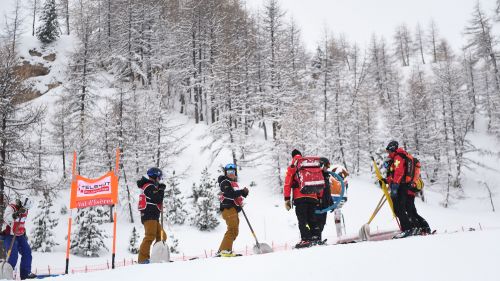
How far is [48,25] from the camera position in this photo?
42219mm

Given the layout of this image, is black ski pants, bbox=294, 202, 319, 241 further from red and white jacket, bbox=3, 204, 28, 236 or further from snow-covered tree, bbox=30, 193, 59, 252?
snow-covered tree, bbox=30, 193, 59, 252

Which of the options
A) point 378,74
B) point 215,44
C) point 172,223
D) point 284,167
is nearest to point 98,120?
point 172,223

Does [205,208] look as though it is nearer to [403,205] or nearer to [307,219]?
[307,219]

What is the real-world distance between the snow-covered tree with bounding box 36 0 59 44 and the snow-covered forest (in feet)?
0.41

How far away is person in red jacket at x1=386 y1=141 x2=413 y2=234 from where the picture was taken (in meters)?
7.84

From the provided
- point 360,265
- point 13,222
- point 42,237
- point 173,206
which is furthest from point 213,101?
point 360,265

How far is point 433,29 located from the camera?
73250mm

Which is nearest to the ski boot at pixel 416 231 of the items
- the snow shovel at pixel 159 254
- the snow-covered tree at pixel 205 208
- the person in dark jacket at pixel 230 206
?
the person in dark jacket at pixel 230 206

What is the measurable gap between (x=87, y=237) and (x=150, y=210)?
10.4m

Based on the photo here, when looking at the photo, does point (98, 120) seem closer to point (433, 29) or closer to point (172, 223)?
point (172, 223)

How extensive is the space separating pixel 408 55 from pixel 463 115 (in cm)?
4125

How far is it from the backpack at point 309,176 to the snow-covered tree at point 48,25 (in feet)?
147

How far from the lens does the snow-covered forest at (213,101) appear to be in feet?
79.0

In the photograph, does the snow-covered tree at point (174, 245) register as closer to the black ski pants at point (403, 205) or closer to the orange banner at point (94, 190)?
the orange banner at point (94, 190)
